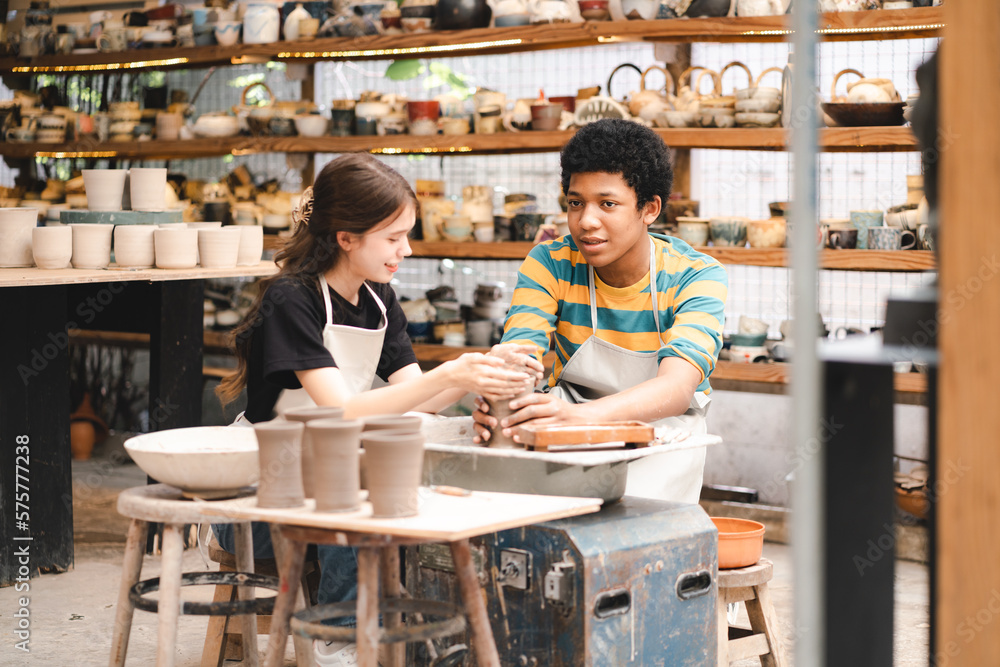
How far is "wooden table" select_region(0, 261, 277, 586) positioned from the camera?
3836 millimetres

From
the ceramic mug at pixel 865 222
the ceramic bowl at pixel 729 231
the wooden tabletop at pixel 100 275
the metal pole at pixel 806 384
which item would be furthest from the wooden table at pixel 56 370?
the metal pole at pixel 806 384

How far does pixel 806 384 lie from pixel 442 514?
89cm

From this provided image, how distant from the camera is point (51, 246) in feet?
12.8

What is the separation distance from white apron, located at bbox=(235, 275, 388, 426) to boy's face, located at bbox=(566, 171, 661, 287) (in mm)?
594

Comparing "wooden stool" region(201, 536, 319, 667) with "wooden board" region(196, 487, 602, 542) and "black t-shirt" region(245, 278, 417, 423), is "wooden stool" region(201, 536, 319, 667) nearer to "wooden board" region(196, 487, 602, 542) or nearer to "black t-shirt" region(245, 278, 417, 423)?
"black t-shirt" region(245, 278, 417, 423)

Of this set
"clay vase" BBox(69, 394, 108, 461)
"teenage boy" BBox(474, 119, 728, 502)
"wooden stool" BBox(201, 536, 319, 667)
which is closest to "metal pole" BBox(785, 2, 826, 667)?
"teenage boy" BBox(474, 119, 728, 502)

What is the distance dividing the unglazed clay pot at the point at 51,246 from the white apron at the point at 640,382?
1.94 m

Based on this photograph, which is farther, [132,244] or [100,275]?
[132,244]

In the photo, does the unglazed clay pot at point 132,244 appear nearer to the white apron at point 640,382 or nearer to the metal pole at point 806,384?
the white apron at point 640,382

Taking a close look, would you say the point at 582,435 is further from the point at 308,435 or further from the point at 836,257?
the point at 836,257

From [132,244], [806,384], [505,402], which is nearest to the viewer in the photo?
[806,384]

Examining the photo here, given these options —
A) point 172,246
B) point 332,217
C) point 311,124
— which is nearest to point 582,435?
point 332,217

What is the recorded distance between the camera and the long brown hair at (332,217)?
111 inches

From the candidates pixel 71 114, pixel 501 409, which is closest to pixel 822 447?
pixel 501 409
